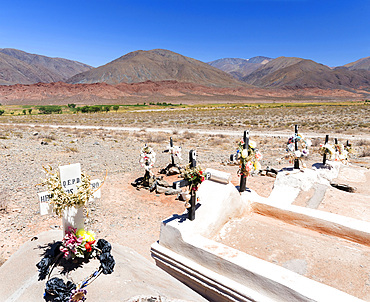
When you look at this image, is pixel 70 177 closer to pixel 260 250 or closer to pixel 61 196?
pixel 61 196

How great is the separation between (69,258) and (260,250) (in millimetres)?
2965

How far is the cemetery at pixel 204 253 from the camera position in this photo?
128 inches

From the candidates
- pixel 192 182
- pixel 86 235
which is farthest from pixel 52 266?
pixel 192 182

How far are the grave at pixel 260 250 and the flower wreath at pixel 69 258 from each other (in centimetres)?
123

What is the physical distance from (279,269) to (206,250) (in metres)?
1.01

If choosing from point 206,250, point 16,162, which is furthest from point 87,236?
point 16,162

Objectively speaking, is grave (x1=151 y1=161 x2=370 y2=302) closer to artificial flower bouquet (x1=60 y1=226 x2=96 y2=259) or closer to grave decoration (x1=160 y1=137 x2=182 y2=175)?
artificial flower bouquet (x1=60 y1=226 x2=96 y2=259)

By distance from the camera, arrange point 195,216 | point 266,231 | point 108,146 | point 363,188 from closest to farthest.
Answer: point 195,216 < point 266,231 < point 363,188 < point 108,146

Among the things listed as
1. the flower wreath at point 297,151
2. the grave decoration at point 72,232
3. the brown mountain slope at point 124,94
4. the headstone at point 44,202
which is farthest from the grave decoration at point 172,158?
the brown mountain slope at point 124,94

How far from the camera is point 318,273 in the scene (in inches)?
159

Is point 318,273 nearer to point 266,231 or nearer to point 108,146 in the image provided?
point 266,231

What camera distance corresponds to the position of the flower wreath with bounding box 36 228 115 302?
2.95m

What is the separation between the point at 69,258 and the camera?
11.8 feet

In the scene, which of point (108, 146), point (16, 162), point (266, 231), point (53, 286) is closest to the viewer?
point (53, 286)
